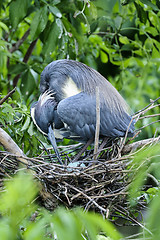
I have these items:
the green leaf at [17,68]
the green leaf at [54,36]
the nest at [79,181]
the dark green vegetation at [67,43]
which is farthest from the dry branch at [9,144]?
the green leaf at [17,68]

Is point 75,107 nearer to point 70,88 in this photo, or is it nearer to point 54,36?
point 70,88

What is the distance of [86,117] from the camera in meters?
1.66

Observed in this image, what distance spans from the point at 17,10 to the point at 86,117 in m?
0.79

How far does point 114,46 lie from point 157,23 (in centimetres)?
33

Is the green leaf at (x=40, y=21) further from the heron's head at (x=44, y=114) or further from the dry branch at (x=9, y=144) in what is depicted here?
the dry branch at (x=9, y=144)

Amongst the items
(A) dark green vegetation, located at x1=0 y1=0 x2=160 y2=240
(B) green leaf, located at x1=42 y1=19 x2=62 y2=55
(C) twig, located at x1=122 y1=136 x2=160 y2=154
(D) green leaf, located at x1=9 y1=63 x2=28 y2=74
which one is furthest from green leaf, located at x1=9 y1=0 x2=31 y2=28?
(C) twig, located at x1=122 y1=136 x2=160 y2=154

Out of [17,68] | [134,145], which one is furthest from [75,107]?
[17,68]

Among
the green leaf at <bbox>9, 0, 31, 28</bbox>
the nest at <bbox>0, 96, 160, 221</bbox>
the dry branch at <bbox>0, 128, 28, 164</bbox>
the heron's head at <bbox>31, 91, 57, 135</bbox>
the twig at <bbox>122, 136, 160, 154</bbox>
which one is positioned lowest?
the twig at <bbox>122, 136, 160, 154</bbox>

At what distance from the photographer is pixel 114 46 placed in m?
2.50

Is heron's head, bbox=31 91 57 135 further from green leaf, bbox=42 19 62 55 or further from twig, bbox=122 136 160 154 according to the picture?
green leaf, bbox=42 19 62 55

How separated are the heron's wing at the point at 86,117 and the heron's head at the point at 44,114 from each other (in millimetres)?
65

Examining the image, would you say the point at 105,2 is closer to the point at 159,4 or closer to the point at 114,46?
the point at 159,4

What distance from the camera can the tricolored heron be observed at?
1635 mm

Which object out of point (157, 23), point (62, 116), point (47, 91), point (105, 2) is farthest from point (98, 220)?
point (157, 23)
